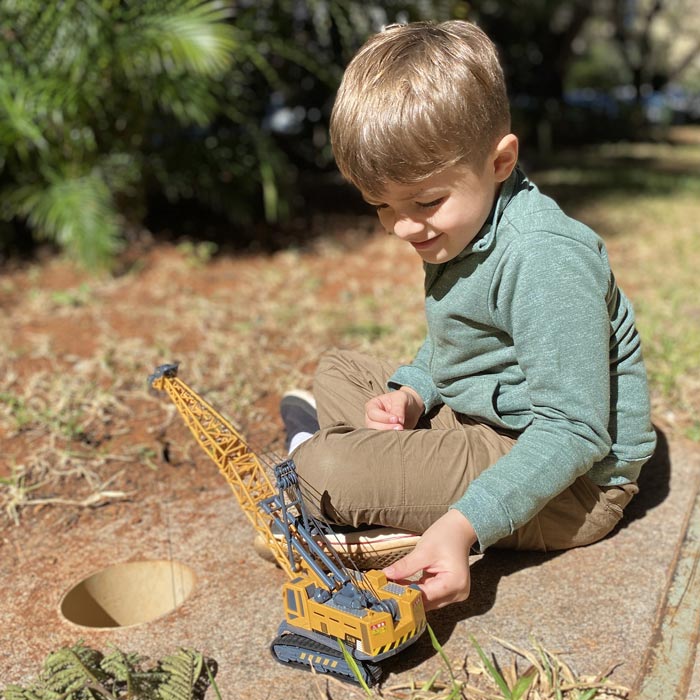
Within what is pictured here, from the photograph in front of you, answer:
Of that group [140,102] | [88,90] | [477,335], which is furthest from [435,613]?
[140,102]

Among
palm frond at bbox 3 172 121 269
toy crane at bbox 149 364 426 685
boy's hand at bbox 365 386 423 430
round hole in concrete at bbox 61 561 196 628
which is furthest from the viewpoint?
palm frond at bbox 3 172 121 269

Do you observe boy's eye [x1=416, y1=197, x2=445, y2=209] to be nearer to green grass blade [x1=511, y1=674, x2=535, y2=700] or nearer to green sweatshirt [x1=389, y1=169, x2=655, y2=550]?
green sweatshirt [x1=389, y1=169, x2=655, y2=550]

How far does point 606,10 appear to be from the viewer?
68.3ft

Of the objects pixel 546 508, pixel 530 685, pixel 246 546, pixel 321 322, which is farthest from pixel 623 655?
pixel 321 322

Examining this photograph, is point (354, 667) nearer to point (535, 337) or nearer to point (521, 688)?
point (521, 688)

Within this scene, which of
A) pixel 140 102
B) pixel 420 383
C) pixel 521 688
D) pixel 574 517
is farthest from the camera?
pixel 140 102

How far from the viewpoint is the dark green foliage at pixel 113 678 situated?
5.56ft

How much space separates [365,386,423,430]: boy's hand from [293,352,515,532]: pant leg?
0.11 metres

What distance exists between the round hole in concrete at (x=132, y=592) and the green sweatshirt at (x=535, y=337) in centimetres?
96

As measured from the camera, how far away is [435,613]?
1.96 m

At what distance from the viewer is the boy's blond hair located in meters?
1.70

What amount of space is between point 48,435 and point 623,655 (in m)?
2.07

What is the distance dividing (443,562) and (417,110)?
3.05 ft

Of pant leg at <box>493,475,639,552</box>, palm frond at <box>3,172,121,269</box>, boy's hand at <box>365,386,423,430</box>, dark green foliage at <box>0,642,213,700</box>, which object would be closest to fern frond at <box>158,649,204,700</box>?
dark green foliage at <box>0,642,213,700</box>
